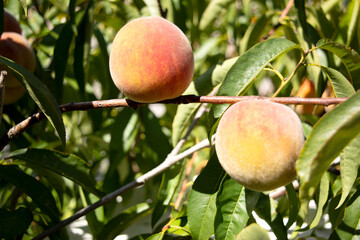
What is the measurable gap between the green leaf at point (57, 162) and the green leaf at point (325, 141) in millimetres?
489

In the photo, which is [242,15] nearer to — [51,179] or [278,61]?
[278,61]

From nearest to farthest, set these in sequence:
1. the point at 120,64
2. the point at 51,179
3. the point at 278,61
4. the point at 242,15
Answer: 1. the point at 120,64
2. the point at 51,179
3. the point at 278,61
4. the point at 242,15

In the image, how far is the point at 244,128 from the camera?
0.63 m

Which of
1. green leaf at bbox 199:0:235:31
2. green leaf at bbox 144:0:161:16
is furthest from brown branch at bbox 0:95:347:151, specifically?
green leaf at bbox 199:0:235:31

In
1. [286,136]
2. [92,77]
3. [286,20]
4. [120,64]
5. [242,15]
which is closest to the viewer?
[286,136]

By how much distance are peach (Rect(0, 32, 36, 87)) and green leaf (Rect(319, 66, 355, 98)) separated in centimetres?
69

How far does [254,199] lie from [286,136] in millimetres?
226

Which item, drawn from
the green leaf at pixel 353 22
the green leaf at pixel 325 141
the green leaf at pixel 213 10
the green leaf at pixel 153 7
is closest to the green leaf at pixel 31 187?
the green leaf at pixel 153 7

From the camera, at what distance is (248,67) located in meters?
0.74

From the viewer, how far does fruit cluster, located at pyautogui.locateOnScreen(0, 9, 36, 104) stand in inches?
38.2

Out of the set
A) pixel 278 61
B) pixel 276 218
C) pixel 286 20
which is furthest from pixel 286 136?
pixel 278 61

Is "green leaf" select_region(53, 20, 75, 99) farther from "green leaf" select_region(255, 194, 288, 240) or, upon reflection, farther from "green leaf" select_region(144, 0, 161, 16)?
"green leaf" select_region(255, 194, 288, 240)

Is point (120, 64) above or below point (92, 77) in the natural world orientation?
above

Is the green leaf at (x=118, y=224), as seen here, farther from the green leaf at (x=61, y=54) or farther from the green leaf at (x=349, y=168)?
the green leaf at (x=349, y=168)
